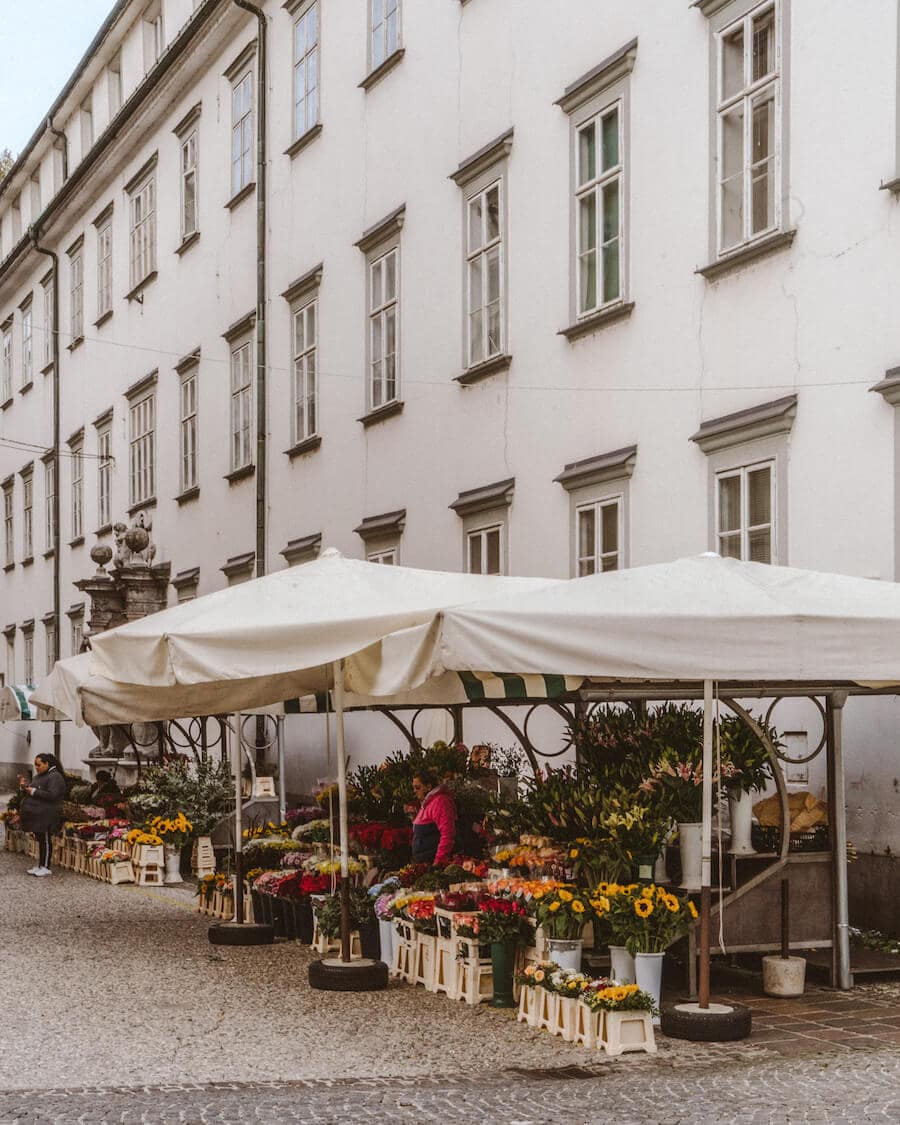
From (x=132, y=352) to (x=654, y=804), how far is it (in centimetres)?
2313

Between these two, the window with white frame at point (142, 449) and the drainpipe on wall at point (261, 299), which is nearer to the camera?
the drainpipe on wall at point (261, 299)

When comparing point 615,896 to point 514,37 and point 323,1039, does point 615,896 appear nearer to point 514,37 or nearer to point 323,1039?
point 323,1039

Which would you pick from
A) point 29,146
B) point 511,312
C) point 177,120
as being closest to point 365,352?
point 511,312

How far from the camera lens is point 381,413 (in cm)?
2089

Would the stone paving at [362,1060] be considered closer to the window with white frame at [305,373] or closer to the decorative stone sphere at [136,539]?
the window with white frame at [305,373]

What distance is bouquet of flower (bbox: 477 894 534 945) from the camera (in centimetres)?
1015

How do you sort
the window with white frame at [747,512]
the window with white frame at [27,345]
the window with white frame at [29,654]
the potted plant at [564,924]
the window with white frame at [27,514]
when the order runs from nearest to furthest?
the potted plant at [564,924] → the window with white frame at [747,512] → the window with white frame at [29,654] → the window with white frame at [27,514] → the window with white frame at [27,345]

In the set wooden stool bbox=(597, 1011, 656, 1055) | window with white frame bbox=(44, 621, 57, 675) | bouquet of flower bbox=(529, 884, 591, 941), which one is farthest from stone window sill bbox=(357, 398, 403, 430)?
window with white frame bbox=(44, 621, 57, 675)

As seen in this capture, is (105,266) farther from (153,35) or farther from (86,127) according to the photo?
(153,35)

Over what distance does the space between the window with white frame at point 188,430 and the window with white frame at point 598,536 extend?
1239cm

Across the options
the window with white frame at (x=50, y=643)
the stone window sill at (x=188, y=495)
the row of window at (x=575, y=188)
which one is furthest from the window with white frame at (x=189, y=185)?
the window with white frame at (x=50, y=643)

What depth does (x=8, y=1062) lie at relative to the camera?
338 inches

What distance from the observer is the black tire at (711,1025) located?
29.2 feet

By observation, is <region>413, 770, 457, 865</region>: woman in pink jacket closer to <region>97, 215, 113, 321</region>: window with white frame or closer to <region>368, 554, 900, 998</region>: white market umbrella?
<region>368, 554, 900, 998</region>: white market umbrella
